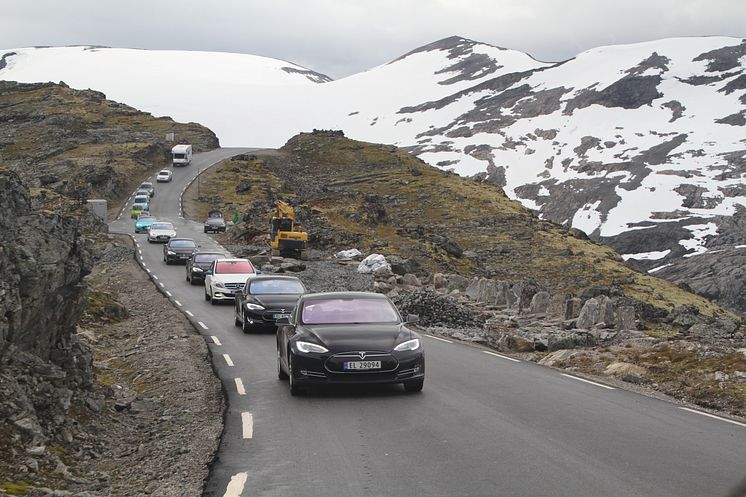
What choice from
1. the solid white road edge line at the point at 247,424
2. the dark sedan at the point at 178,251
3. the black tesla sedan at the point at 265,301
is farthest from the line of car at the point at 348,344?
the dark sedan at the point at 178,251

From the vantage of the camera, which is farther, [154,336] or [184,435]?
[154,336]

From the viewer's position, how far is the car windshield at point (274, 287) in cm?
2269

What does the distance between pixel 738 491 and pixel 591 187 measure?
181417 millimetres

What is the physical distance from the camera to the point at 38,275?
1025cm

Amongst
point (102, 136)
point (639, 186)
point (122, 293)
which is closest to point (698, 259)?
point (639, 186)

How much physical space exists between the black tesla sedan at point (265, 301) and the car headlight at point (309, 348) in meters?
8.44

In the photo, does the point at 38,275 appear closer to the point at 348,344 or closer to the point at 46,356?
the point at 46,356

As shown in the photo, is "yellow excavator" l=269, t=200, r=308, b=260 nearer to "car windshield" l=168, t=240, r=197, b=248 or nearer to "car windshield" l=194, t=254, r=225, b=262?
"car windshield" l=168, t=240, r=197, b=248

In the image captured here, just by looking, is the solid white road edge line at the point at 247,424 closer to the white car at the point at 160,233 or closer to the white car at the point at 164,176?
the white car at the point at 160,233

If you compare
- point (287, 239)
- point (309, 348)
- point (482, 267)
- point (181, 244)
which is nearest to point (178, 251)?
point (181, 244)

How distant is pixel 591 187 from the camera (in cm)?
17862

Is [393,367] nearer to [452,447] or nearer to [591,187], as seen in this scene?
[452,447]

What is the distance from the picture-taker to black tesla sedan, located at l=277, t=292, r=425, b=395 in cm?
1185

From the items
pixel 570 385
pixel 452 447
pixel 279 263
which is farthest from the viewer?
pixel 279 263
